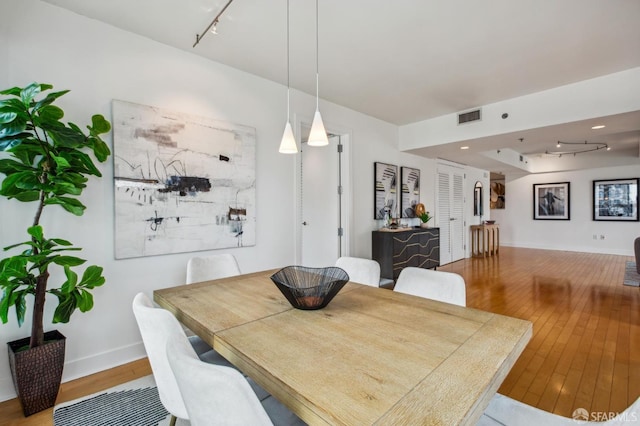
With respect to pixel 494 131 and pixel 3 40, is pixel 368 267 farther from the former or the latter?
pixel 494 131

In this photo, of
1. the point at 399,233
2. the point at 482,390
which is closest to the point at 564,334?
the point at 399,233

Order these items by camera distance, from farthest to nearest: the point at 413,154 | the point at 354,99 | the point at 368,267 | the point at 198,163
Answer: the point at 413,154
the point at 354,99
the point at 198,163
the point at 368,267

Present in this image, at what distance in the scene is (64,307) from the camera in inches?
71.9

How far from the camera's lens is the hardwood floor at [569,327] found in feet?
6.53

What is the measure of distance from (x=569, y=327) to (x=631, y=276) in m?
3.56

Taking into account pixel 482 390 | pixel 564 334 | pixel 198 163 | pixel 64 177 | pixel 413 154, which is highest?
pixel 413 154

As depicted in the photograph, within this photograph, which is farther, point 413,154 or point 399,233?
point 413,154

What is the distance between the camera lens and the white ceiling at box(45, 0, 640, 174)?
6.89 feet

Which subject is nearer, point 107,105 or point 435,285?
point 435,285

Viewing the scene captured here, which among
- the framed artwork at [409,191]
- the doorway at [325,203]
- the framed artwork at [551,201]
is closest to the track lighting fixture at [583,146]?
the framed artwork at [551,201]

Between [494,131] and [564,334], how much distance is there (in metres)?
2.39

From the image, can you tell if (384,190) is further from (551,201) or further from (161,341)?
(551,201)

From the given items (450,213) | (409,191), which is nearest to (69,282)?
(409,191)

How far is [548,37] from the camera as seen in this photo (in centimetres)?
245
